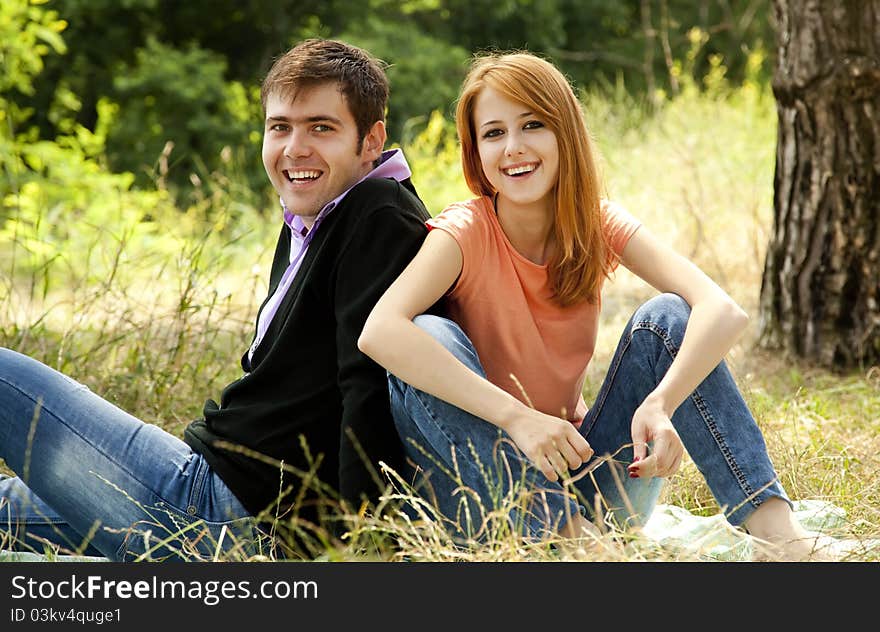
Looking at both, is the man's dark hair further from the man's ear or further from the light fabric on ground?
the light fabric on ground

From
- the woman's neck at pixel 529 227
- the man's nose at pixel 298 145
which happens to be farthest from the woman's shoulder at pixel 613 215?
the man's nose at pixel 298 145

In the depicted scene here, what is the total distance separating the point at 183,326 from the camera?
3.57 meters

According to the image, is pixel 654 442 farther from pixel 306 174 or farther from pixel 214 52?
pixel 214 52

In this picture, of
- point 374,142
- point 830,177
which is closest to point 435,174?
point 830,177

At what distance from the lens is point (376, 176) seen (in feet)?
7.29

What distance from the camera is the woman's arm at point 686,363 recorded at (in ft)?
6.61

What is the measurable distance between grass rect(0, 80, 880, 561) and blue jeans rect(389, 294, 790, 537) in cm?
5

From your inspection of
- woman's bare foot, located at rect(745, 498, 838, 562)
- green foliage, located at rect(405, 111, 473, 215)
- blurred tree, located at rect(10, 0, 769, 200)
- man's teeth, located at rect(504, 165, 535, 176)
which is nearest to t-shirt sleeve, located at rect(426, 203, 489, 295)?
man's teeth, located at rect(504, 165, 535, 176)

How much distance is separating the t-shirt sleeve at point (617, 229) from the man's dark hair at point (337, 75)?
519 mm

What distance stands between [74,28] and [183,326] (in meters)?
8.72

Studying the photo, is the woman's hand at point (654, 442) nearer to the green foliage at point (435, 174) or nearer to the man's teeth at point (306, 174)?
the man's teeth at point (306, 174)

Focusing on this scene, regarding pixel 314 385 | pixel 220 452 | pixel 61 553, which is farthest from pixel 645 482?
pixel 61 553

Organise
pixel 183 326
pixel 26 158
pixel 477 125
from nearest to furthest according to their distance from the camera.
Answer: pixel 477 125 → pixel 183 326 → pixel 26 158
